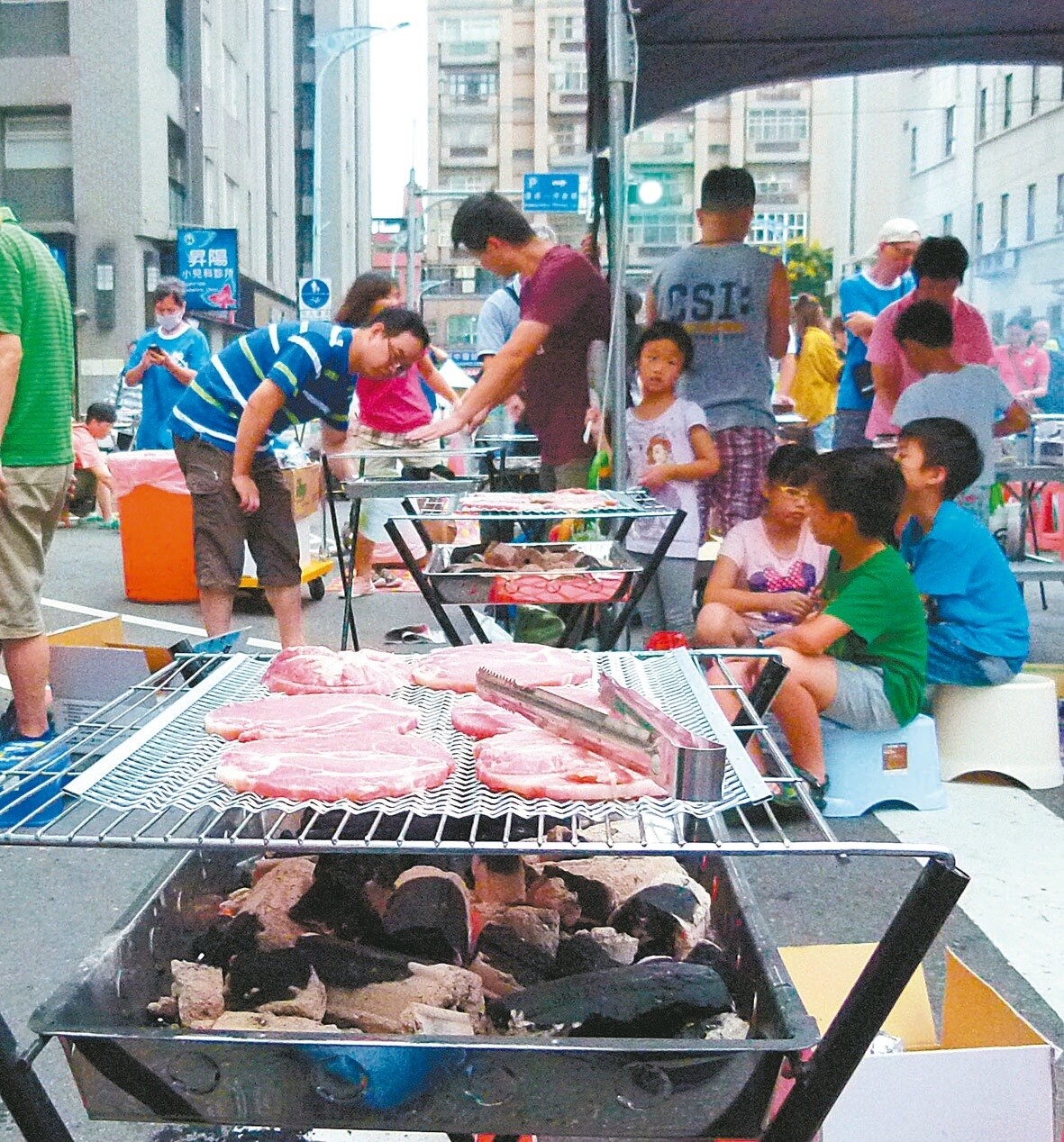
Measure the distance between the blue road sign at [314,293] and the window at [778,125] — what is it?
365 inches

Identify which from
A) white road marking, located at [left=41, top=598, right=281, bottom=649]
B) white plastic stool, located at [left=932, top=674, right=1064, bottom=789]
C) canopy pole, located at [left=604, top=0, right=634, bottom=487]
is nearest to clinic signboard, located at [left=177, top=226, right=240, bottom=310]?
white road marking, located at [left=41, top=598, right=281, bottom=649]

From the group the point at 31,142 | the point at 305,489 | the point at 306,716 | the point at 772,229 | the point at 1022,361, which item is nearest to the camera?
the point at 306,716

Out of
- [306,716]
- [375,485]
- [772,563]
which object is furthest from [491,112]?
[306,716]

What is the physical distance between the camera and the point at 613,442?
18.5ft

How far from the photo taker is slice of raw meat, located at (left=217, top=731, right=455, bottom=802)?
63.1 inches

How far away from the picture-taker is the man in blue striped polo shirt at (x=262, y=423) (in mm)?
5062

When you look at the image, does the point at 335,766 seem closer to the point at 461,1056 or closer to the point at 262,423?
the point at 461,1056

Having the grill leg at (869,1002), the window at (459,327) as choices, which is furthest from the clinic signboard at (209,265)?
the window at (459,327)

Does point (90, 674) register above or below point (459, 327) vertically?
below

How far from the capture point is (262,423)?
5082 millimetres

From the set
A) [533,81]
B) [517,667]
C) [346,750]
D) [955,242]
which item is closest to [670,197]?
[955,242]

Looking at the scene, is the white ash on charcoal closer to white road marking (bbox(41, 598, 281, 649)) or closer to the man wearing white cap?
white road marking (bbox(41, 598, 281, 649))

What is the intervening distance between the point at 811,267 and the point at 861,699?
34.3ft

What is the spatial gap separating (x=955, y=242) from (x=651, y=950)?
4.82 m
